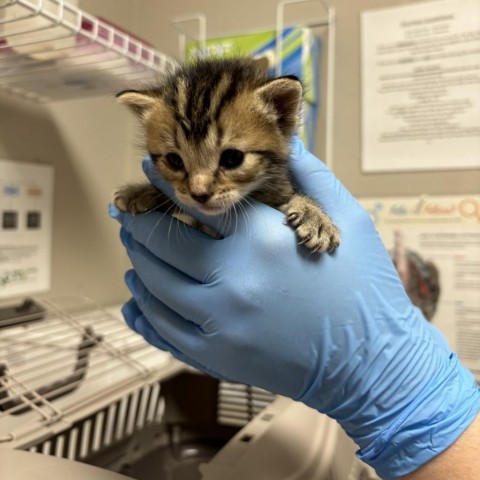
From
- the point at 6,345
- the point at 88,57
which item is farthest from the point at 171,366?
the point at 88,57

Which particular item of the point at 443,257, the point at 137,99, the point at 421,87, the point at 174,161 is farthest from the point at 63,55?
the point at 443,257

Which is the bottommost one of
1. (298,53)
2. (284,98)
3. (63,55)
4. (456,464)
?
(456,464)

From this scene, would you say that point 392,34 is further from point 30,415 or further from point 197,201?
point 30,415

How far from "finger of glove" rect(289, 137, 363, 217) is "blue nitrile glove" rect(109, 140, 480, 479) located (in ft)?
0.25

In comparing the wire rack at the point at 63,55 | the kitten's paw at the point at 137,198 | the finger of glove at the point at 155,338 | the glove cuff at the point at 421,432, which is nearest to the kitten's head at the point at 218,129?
the kitten's paw at the point at 137,198

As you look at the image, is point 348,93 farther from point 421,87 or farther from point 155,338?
point 155,338

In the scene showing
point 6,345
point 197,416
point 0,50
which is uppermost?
point 0,50

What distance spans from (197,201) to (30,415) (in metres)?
0.52

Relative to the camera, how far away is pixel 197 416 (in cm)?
127

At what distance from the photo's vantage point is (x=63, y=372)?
1.07 m

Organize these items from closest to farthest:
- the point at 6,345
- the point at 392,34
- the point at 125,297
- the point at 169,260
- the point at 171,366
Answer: the point at 169,260
the point at 6,345
the point at 171,366
the point at 392,34
the point at 125,297

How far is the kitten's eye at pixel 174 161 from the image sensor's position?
0.82 meters

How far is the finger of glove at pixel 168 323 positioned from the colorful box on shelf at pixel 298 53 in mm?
702

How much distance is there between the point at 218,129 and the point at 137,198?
272 millimetres
